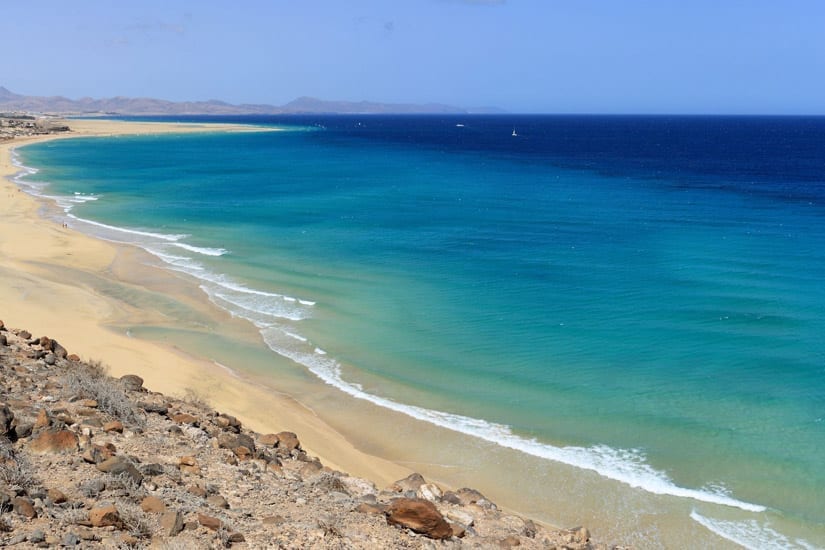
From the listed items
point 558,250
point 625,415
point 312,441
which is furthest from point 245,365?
point 558,250

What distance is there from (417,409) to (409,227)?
26.9 m

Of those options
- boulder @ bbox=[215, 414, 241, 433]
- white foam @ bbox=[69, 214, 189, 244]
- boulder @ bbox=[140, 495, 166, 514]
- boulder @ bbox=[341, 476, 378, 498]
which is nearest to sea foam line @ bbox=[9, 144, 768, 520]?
boulder @ bbox=[215, 414, 241, 433]

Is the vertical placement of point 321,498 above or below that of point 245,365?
above

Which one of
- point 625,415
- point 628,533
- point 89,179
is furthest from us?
point 89,179

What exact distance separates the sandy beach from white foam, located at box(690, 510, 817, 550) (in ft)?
21.4

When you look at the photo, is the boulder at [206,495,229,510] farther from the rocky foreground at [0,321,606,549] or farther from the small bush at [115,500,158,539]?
the small bush at [115,500,158,539]

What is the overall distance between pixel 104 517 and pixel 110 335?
664 inches

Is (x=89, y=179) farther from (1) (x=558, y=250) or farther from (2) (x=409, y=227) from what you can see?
(1) (x=558, y=250)

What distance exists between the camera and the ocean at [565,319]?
1652cm

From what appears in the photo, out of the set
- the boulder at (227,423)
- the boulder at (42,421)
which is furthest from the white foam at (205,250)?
the boulder at (42,421)

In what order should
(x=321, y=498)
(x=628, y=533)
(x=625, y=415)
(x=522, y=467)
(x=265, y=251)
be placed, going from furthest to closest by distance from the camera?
(x=265, y=251) < (x=625, y=415) < (x=522, y=467) < (x=628, y=533) < (x=321, y=498)

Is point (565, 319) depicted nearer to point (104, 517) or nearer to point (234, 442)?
point (234, 442)

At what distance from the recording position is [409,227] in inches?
1806

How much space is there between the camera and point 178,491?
10414mm
